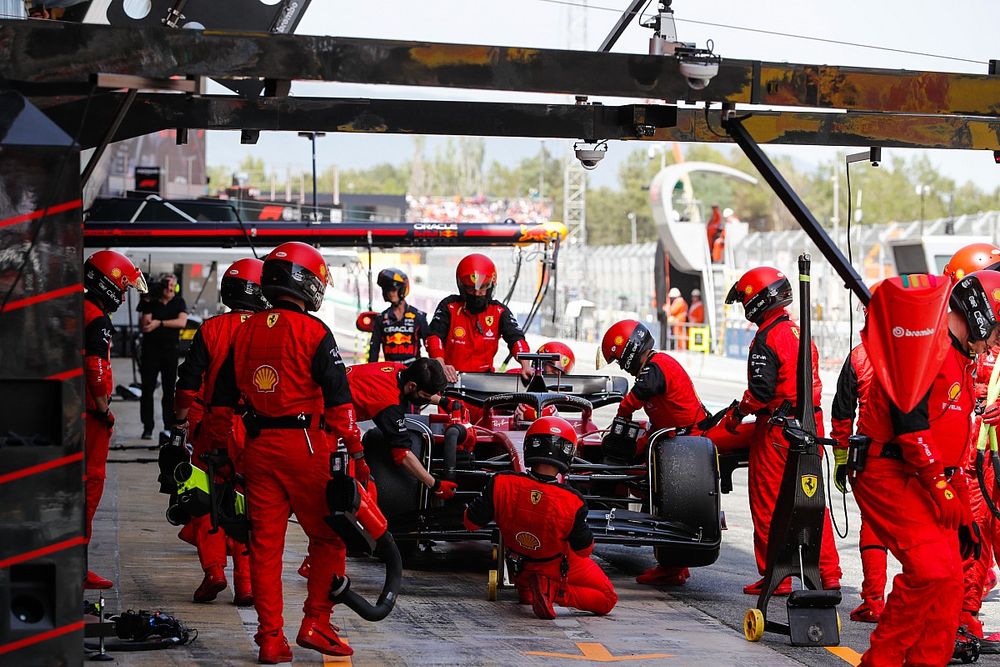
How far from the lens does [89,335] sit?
8156 mm

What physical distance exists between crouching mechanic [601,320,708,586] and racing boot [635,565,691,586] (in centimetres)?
8

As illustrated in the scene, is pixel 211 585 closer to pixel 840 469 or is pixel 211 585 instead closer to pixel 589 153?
pixel 589 153

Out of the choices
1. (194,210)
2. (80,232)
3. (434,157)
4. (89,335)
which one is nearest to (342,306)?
(194,210)

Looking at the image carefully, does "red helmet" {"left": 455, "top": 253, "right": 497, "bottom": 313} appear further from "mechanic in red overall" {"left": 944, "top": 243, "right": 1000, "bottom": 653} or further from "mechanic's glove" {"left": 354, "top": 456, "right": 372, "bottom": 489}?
"mechanic's glove" {"left": 354, "top": 456, "right": 372, "bottom": 489}

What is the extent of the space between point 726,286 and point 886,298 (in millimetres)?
35878

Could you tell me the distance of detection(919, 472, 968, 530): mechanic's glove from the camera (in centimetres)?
607

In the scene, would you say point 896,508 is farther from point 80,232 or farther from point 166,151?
point 166,151

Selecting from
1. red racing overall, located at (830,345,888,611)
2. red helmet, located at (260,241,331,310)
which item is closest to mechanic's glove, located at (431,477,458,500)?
red helmet, located at (260,241,331,310)

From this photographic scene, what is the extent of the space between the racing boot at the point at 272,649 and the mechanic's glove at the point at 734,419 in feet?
11.5

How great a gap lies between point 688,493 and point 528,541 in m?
1.29

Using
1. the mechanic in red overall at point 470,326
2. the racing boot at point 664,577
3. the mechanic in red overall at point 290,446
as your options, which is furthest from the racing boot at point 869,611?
the mechanic in red overall at point 470,326

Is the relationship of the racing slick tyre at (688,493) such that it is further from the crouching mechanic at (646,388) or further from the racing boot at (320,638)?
the racing boot at (320,638)

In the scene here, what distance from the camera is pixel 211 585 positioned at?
761cm

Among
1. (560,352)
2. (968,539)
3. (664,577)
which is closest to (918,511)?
(968,539)
